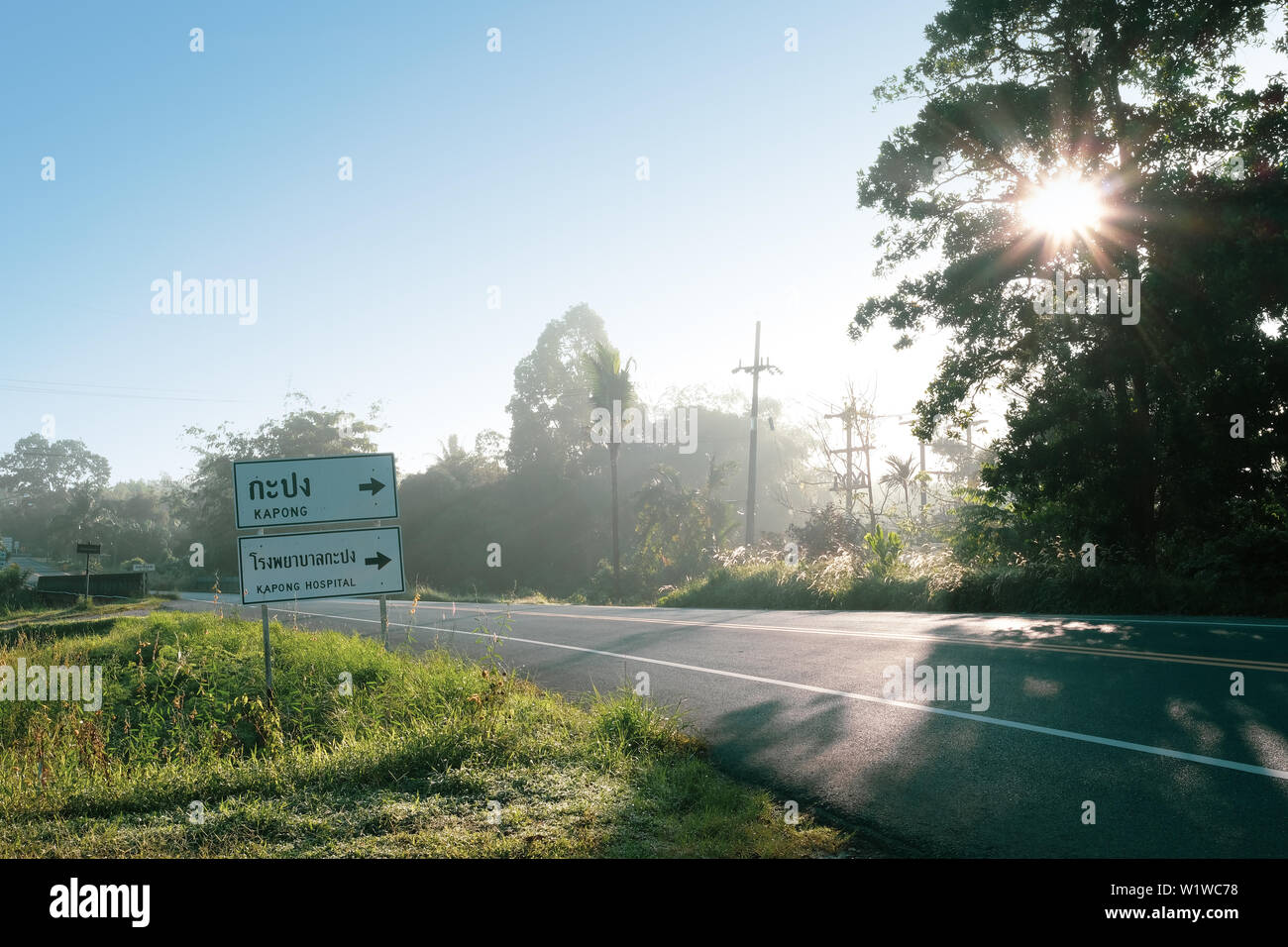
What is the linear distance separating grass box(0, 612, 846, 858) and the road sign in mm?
1698

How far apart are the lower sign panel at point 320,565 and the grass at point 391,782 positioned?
3.09ft

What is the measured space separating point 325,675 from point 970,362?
1454 centimetres

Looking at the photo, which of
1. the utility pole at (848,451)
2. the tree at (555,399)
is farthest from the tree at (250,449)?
the utility pole at (848,451)

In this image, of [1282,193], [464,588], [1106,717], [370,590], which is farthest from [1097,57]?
[464,588]

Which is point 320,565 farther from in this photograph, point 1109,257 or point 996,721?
point 1109,257

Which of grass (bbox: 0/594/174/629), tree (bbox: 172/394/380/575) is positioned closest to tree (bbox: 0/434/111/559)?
tree (bbox: 172/394/380/575)

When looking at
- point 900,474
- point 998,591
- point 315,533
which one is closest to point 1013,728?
point 315,533

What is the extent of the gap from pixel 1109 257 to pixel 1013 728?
1340 cm

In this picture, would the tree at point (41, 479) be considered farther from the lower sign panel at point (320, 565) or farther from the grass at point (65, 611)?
the lower sign panel at point (320, 565)

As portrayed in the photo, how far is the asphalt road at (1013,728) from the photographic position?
4227mm

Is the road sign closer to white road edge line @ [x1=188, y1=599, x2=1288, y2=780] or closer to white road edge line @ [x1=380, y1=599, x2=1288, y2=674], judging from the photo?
white road edge line @ [x1=188, y1=599, x2=1288, y2=780]

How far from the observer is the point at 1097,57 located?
16.8m

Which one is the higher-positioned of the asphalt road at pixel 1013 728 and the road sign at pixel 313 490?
the road sign at pixel 313 490

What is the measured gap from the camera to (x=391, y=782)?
546 centimetres
